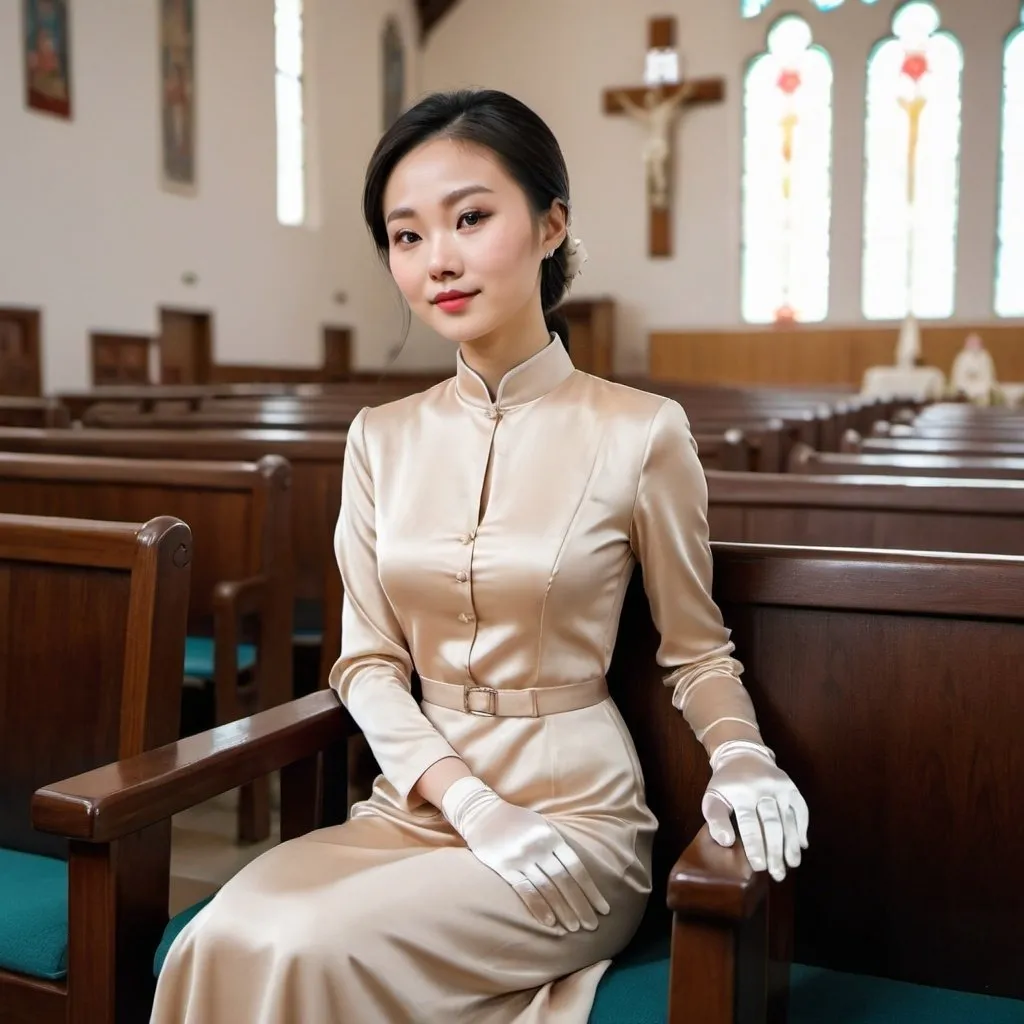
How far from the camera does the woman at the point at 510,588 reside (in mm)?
1237

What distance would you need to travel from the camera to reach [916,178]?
49.3 feet

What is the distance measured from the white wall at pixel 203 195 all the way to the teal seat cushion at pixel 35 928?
8.34m

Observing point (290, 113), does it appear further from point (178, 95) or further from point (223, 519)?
point (223, 519)

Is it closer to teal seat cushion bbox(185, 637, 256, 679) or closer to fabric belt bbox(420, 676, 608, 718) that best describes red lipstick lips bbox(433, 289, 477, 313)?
fabric belt bbox(420, 676, 608, 718)

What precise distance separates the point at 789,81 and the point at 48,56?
9004 mm

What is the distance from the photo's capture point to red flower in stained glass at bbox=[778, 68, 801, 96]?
50.3ft

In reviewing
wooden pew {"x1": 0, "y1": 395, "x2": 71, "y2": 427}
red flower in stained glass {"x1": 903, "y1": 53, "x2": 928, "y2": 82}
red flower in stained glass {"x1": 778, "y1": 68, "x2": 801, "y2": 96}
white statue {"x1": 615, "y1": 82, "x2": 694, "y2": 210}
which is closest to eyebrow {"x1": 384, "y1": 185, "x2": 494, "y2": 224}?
wooden pew {"x1": 0, "y1": 395, "x2": 71, "y2": 427}

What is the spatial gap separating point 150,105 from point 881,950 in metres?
11.6

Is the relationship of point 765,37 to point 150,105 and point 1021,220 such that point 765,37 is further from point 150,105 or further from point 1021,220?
point 150,105

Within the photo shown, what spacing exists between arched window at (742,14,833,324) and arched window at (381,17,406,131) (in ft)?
14.6

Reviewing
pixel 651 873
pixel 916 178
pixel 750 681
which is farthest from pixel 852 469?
pixel 916 178

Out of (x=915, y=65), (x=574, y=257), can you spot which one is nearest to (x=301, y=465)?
(x=574, y=257)

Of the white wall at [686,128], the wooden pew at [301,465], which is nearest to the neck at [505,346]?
the wooden pew at [301,465]

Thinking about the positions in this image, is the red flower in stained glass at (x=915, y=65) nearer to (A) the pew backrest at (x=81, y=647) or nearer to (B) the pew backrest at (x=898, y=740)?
(B) the pew backrest at (x=898, y=740)
